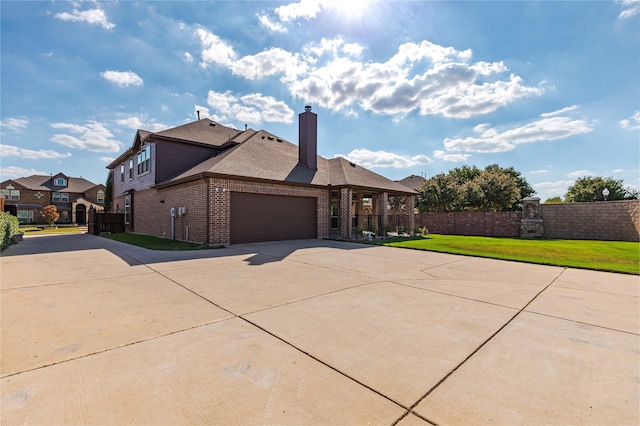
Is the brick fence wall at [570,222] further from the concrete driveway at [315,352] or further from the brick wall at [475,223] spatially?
the concrete driveway at [315,352]

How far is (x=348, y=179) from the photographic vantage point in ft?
53.1

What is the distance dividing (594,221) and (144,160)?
28475 millimetres

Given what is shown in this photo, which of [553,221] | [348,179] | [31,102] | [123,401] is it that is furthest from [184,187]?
[553,221]

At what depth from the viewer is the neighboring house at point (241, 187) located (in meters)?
12.6

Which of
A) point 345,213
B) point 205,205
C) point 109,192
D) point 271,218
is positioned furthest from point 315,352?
point 109,192

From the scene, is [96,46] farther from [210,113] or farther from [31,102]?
[210,113]

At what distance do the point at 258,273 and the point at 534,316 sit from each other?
5354mm

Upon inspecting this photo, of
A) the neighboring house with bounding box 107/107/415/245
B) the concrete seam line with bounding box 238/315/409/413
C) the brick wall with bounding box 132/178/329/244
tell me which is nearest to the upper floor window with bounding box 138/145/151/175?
the neighboring house with bounding box 107/107/415/245

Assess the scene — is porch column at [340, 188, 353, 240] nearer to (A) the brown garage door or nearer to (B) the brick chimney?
(A) the brown garage door

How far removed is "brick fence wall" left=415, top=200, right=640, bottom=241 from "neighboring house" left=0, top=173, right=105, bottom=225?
4639cm

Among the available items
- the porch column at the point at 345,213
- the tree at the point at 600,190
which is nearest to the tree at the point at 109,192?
the porch column at the point at 345,213

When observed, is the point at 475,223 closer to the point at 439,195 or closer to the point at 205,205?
the point at 439,195

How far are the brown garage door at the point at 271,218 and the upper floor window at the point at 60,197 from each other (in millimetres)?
48529

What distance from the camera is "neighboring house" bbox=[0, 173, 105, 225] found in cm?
4088
